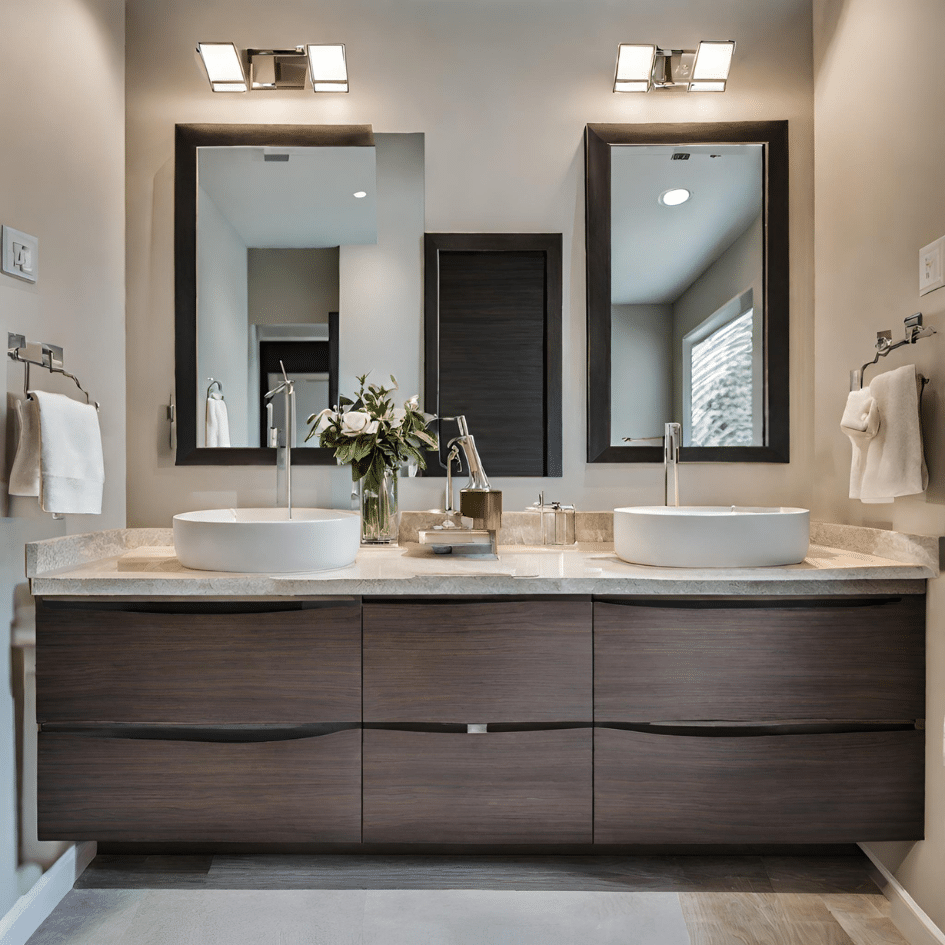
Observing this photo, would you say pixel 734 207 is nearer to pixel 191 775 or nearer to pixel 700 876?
pixel 700 876

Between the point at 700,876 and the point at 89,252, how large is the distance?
2.17 metres

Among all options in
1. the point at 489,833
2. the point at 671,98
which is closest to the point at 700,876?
the point at 489,833

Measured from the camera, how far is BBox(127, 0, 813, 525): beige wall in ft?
6.45

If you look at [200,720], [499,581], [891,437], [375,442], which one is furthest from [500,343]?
[200,720]

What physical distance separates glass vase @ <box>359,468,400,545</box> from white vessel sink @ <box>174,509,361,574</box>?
0.36m

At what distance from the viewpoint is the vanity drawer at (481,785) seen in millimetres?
1447

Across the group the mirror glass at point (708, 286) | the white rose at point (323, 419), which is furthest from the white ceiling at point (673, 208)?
the white rose at point (323, 419)

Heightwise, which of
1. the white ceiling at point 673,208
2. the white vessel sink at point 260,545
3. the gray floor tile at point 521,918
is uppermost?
the white ceiling at point 673,208

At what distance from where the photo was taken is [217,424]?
1.98 metres

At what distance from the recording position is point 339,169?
1977 millimetres

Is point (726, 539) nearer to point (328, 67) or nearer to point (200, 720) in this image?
point (200, 720)

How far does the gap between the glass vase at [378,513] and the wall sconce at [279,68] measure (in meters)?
1.13

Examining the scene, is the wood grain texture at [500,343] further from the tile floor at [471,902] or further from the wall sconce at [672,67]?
the tile floor at [471,902]

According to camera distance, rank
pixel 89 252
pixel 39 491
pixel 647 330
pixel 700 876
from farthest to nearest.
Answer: pixel 647 330 < pixel 89 252 < pixel 700 876 < pixel 39 491
